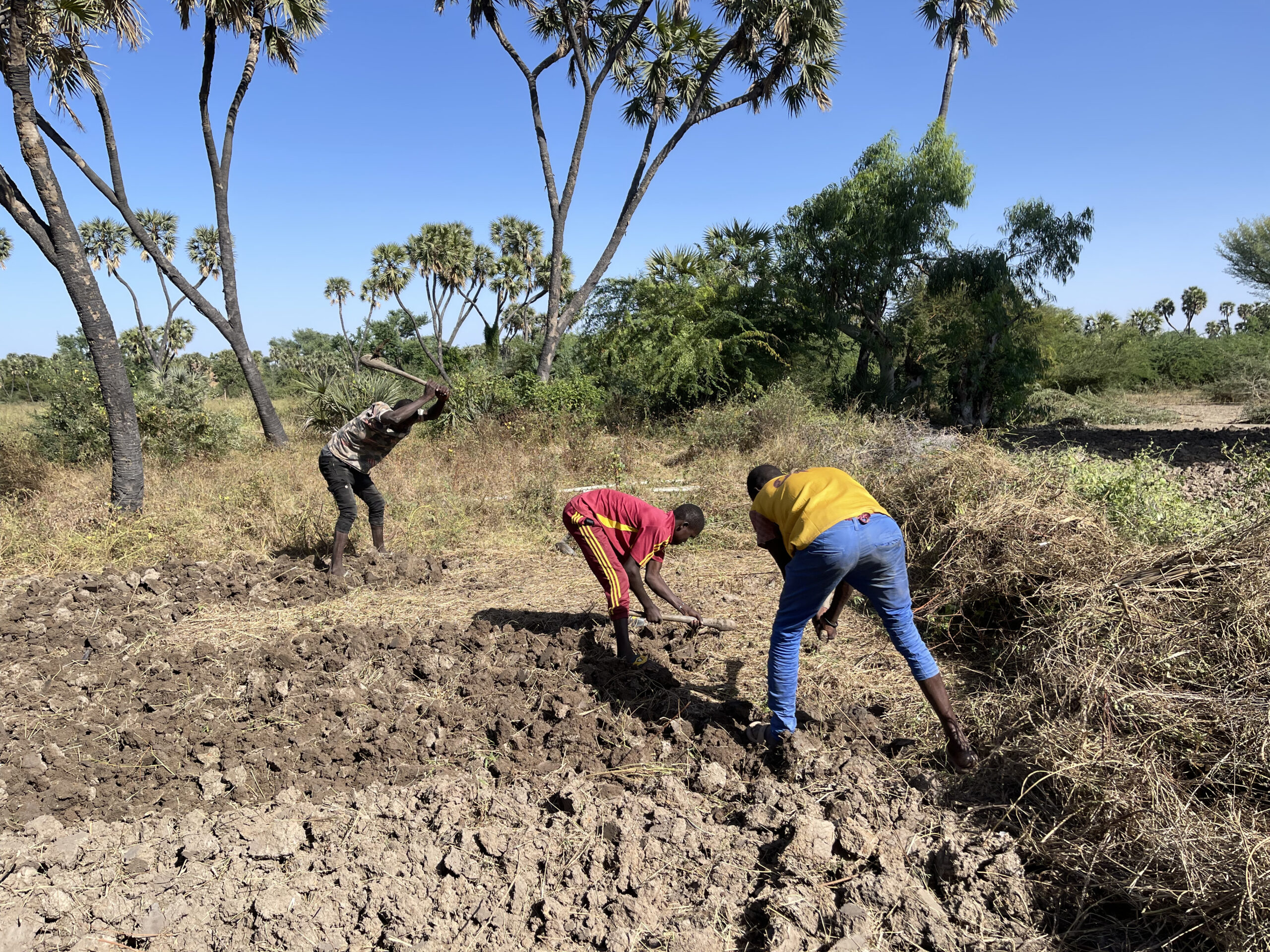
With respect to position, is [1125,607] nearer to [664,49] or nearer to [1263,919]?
[1263,919]

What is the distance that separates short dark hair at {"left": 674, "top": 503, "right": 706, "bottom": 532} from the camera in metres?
3.95

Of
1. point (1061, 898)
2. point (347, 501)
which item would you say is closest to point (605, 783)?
point (1061, 898)

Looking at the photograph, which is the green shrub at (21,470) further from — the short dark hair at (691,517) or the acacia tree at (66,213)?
the short dark hair at (691,517)

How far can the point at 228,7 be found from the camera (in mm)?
10289

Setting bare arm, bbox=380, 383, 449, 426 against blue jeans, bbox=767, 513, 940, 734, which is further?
bare arm, bbox=380, 383, 449, 426

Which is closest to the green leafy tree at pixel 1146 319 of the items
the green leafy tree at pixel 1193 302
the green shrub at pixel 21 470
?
the green leafy tree at pixel 1193 302

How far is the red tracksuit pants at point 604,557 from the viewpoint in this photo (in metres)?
4.03

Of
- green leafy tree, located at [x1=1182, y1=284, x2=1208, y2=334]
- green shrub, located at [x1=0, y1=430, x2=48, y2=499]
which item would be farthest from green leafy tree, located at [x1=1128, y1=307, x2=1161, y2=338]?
green shrub, located at [x1=0, y1=430, x2=48, y2=499]

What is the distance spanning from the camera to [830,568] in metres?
2.87

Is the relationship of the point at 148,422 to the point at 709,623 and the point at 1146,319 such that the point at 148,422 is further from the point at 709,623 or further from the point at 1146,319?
the point at 1146,319

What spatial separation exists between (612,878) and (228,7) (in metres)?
12.9

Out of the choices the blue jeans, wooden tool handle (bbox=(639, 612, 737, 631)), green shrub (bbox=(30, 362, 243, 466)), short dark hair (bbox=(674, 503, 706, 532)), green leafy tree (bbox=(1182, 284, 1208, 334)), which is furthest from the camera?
green leafy tree (bbox=(1182, 284, 1208, 334))

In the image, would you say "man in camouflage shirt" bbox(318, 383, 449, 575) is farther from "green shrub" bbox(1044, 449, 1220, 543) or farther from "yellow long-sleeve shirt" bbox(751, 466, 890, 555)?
"green shrub" bbox(1044, 449, 1220, 543)

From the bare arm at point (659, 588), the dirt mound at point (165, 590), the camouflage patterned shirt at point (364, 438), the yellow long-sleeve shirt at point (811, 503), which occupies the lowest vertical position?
the dirt mound at point (165, 590)
